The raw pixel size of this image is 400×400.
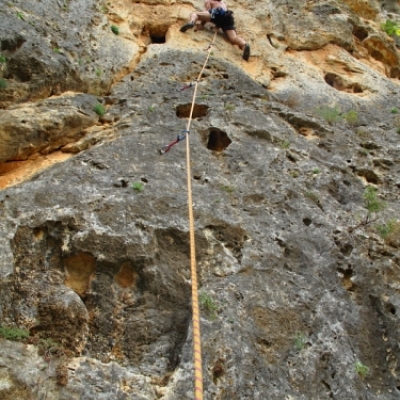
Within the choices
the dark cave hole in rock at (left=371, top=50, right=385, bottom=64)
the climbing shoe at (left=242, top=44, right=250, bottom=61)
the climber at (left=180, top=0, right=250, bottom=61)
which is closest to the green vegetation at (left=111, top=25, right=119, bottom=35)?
the climber at (left=180, top=0, right=250, bottom=61)

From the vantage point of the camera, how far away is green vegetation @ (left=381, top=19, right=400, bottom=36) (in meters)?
14.6

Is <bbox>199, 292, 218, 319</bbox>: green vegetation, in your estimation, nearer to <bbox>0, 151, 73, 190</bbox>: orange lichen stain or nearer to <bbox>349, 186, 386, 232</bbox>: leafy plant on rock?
<bbox>0, 151, 73, 190</bbox>: orange lichen stain

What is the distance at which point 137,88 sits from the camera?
9.57m

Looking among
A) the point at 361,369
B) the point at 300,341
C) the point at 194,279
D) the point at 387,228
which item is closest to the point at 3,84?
the point at 194,279

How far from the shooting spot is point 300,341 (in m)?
6.27

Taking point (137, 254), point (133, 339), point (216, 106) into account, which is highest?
point (216, 106)

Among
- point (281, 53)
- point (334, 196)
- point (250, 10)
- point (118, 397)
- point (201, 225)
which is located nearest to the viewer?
point (118, 397)

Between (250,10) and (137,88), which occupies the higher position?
(250,10)

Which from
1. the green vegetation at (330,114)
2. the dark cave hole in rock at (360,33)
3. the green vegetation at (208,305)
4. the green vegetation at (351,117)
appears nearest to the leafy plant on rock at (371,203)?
the green vegetation at (330,114)

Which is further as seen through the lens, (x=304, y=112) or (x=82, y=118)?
(x=304, y=112)

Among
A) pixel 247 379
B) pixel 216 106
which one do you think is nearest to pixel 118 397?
pixel 247 379

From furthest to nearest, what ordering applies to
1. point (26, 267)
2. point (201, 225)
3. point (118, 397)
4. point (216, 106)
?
point (216, 106) < point (201, 225) < point (26, 267) < point (118, 397)

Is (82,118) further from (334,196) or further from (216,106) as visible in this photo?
(334,196)

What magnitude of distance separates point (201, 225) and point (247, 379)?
213cm
